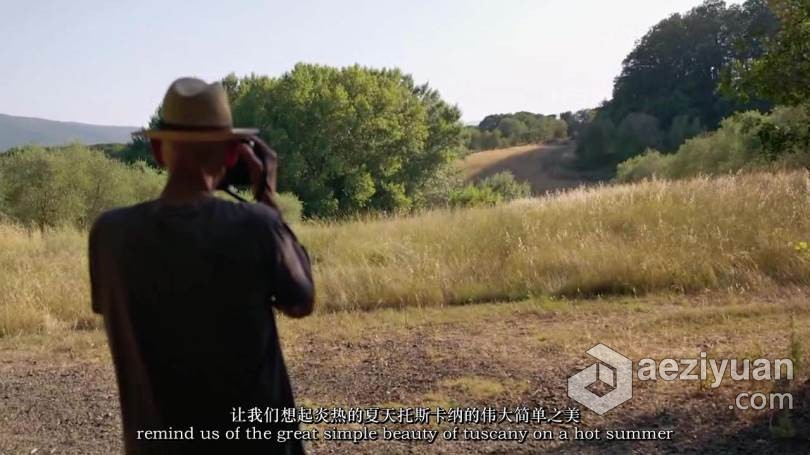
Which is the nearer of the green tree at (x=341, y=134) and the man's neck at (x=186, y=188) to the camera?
the man's neck at (x=186, y=188)

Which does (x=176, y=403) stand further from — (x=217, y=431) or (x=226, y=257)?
(x=226, y=257)

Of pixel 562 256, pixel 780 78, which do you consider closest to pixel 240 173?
pixel 780 78

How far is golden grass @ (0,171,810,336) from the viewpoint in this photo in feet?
26.4

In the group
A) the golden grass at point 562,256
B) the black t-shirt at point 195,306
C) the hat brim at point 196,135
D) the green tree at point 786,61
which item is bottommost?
the golden grass at point 562,256

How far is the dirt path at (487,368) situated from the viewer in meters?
4.09

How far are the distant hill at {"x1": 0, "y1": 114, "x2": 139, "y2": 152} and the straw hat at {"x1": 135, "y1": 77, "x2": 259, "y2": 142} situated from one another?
1340 cm

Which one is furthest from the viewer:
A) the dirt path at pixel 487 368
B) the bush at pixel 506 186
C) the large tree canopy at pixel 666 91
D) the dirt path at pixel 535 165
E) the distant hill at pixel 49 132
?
the dirt path at pixel 535 165

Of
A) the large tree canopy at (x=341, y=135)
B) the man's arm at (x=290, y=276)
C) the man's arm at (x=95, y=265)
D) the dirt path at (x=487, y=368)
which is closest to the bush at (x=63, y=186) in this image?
the large tree canopy at (x=341, y=135)

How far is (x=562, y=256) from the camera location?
8703 millimetres

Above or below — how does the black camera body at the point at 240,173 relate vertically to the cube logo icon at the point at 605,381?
above

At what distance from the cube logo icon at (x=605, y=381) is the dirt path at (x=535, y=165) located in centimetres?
4334

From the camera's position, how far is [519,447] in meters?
3.96

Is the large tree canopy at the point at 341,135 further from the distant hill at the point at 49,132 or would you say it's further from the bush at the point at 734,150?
the bush at the point at 734,150

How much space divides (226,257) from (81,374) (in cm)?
494
